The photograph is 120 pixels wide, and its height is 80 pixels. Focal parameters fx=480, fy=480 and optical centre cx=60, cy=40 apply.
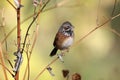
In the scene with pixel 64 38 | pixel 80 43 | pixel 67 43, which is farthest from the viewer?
pixel 80 43

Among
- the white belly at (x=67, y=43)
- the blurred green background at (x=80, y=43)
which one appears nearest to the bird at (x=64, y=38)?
the white belly at (x=67, y=43)

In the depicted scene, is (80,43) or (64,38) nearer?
(64,38)

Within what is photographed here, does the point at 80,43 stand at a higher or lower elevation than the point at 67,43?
lower

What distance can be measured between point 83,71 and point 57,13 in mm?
839

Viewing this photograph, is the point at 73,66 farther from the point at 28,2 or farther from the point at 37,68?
the point at 28,2

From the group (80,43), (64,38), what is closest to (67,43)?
(64,38)

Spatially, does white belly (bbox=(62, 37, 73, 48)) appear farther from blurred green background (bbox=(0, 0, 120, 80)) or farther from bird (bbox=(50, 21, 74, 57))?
blurred green background (bbox=(0, 0, 120, 80))

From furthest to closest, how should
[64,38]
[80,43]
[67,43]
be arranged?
[80,43]
[64,38]
[67,43]

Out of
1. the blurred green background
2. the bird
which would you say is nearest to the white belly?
the bird

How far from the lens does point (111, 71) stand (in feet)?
15.5

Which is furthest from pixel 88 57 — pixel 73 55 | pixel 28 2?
pixel 28 2

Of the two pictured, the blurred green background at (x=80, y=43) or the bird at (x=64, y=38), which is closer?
the bird at (x=64, y=38)

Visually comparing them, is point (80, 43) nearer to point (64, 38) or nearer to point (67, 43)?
point (64, 38)

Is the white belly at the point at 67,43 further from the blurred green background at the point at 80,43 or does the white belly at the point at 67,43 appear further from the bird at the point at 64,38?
the blurred green background at the point at 80,43
